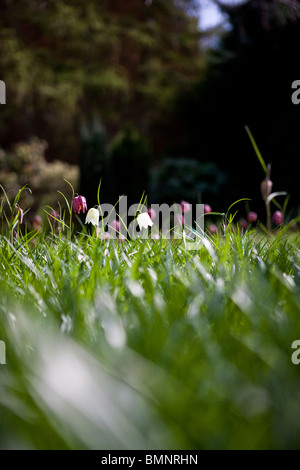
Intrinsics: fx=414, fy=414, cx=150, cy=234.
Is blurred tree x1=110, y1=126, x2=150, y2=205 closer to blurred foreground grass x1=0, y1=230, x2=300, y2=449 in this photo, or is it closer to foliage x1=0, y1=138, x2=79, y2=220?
foliage x1=0, y1=138, x2=79, y2=220

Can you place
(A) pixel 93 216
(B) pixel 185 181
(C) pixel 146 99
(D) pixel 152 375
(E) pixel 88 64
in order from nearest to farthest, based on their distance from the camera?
(D) pixel 152 375, (A) pixel 93 216, (B) pixel 185 181, (E) pixel 88 64, (C) pixel 146 99

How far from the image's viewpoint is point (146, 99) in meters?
14.1

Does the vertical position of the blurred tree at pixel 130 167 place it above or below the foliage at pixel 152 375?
above

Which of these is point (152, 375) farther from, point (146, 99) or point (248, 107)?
point (146, 99)

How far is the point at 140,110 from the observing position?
47.2ft

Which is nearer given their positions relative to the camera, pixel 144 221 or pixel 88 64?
pixel 144 221

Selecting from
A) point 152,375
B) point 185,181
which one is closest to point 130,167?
point 185,181

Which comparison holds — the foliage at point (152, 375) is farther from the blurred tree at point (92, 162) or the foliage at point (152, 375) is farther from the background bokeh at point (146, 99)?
the blurred tree at point (92, 162)

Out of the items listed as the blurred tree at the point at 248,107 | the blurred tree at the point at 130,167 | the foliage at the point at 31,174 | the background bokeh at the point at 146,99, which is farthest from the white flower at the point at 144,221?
the blurred tree at the point at 248,107

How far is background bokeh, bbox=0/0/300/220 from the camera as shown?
337 inches

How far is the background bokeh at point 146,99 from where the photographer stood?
8570 millimetres

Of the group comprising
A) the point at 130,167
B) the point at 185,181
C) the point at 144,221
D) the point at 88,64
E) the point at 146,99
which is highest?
the point at 88,64
